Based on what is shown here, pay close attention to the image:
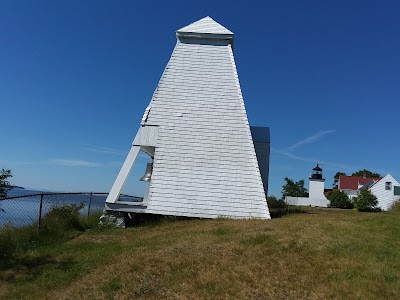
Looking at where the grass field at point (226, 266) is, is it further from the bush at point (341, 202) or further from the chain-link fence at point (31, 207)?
the bush at point (341, 202)

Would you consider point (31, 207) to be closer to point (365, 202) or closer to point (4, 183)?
point (4, 183)

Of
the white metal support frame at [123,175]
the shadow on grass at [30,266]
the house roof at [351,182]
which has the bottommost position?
the shadow on grass at [30,266]

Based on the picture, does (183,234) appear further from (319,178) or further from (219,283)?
(319,178)

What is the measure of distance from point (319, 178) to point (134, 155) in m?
41.2

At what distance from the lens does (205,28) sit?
17.0 m

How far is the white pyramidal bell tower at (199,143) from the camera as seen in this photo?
1405cm

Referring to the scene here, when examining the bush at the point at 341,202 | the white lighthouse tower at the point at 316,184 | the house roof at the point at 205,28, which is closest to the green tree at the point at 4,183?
the house roof at the point at 205,28

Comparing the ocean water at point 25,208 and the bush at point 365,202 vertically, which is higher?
the bush at point 365,202

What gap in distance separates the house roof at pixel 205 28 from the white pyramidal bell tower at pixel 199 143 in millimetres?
106

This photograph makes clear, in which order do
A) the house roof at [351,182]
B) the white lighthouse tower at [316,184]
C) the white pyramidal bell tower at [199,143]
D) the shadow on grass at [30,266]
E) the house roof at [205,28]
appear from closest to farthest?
the shadow on grass at [30,266] → the white pyramidal bell tower at [199,143] → the house roof at [205,28] → the white lighthouse tower at [316,184] → the house roof at [351,182]

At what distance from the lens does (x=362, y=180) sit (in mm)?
60281

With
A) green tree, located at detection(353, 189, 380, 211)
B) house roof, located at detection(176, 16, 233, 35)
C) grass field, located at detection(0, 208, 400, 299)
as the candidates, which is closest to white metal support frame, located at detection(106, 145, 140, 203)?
grass field, located at detection(0, 208, 400, 299)

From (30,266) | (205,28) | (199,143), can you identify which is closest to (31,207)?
(30,266)

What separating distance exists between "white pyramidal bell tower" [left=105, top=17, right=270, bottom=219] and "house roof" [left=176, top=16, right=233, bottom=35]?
11cm
